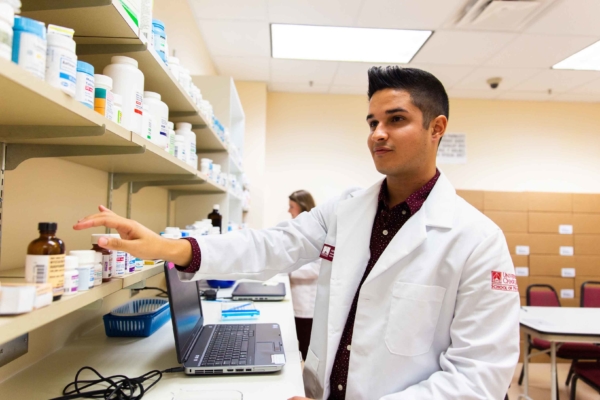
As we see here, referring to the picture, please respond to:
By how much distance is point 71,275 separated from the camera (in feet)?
2.31

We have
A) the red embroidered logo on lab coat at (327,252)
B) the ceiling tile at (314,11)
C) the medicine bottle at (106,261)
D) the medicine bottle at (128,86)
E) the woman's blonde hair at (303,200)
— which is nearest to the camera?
the medicine bottle at (106,261)

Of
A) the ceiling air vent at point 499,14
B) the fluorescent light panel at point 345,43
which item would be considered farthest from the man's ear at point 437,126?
the fluorescent light panel at point 345,43

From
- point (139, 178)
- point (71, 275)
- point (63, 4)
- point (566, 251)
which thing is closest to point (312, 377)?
point (71, 275)

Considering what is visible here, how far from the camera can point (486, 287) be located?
0.90 metres

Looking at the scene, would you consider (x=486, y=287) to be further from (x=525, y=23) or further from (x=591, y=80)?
(x=591, y=80)

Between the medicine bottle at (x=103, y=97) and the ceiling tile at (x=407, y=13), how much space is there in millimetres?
2363

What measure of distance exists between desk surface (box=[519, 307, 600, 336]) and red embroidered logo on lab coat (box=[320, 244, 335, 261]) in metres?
1.94

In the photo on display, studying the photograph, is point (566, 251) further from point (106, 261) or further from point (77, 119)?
point (77, 119)

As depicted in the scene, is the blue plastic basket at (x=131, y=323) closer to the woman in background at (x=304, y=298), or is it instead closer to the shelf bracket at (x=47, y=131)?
the shelf bracket at (x=47, y=131)

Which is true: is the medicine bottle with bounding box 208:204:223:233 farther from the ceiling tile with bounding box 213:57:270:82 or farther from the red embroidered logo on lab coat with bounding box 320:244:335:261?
the ceiling tile with bounding box 213:57:270:82

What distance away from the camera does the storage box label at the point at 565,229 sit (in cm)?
412

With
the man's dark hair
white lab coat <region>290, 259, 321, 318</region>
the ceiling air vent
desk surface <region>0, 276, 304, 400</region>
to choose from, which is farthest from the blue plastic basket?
the ceiling air vent

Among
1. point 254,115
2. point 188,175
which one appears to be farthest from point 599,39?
point 188,175

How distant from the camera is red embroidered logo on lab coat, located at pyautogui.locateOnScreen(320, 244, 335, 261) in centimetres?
119
